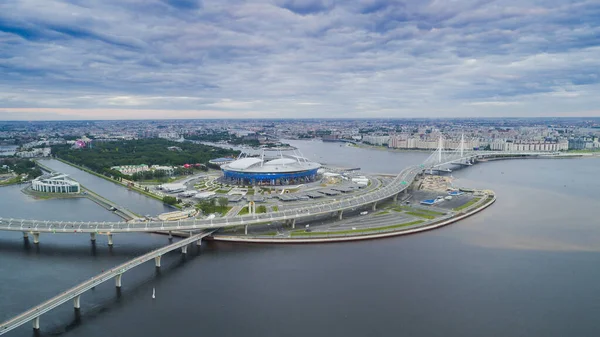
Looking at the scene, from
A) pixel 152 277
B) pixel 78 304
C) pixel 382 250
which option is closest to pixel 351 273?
pixel 382 250

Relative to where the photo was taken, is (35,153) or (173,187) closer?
(173,187)

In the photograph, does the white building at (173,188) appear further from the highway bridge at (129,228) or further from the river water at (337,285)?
the highway bridge at (129,228)

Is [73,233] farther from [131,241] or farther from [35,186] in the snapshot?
[35,186]

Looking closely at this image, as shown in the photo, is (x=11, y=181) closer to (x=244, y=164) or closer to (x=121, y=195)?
(x=121, y=195)

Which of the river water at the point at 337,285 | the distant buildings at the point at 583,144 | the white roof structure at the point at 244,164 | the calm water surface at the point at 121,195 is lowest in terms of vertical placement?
the river water at the point at 337,285

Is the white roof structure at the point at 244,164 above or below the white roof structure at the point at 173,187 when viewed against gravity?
above

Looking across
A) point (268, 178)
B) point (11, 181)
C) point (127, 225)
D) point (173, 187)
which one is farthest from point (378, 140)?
point (127, 225)

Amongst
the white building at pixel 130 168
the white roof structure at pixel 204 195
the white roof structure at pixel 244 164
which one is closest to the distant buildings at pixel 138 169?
the white building at pixel 130 168

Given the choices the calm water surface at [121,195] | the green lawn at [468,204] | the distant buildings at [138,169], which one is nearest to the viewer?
the green lawn at [468,204]
